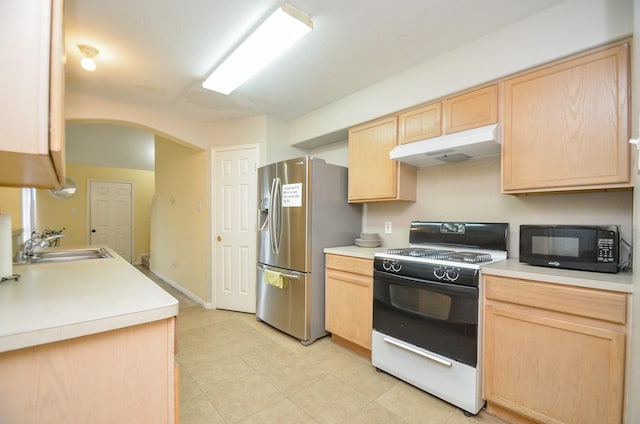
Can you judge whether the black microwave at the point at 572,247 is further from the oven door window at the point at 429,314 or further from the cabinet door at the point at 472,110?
the cabinet door at the point at 472,110

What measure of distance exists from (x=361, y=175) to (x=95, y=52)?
2.38 meters

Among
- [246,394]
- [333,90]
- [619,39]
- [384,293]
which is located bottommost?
[246,394]

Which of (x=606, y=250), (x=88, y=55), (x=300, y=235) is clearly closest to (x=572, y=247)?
(x=606, y=250)

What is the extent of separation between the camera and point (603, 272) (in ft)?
4.73

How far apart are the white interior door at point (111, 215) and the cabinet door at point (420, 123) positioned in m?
6.76

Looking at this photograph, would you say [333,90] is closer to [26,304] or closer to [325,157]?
[325,157]

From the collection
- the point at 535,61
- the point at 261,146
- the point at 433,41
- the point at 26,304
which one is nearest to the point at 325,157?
the point at 261,146

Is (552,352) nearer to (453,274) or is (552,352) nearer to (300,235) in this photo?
(453,274)

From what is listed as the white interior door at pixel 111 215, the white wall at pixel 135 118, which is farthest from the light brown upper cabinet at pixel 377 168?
the white interior door at pixel 111 215

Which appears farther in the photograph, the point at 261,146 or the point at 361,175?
the point at 261,146

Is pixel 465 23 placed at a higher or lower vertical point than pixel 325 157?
higher

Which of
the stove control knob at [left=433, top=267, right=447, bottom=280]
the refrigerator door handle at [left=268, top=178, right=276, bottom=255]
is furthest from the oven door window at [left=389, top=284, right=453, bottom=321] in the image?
the refrigerator door handle at [left=268, top=178, right=276, bottom=255]

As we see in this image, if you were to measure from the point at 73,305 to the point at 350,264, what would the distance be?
1.86 metres

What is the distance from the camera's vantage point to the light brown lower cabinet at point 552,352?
4.17 ft
